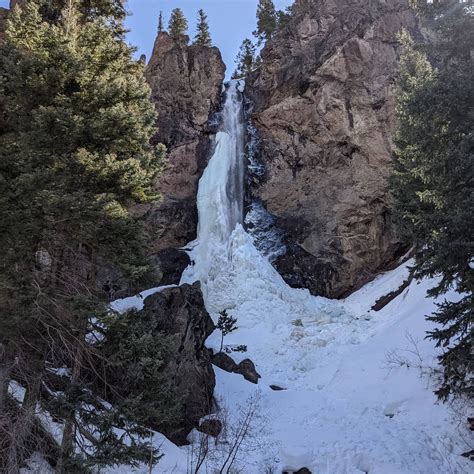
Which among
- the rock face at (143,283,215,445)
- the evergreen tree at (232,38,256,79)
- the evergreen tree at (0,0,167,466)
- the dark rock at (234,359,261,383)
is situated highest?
the evergreen tree at (232,38,256,79)

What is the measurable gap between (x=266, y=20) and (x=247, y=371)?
38529mm

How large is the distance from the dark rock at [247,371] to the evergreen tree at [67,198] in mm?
9328

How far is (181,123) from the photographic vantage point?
32500mm

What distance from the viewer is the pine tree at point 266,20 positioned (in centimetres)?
4488

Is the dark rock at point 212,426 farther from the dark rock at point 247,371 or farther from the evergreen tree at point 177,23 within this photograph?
the evergreen tree at point 177,23

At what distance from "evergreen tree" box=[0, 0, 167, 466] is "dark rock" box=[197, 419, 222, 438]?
12.7ft

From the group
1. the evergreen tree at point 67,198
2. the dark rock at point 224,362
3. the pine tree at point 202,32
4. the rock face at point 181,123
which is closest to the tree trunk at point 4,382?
the evergreen tree at point 67,198

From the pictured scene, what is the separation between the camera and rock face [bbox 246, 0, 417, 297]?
1070 inches

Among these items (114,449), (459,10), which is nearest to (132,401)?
(114,449)

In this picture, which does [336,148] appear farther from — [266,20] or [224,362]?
[266,20]

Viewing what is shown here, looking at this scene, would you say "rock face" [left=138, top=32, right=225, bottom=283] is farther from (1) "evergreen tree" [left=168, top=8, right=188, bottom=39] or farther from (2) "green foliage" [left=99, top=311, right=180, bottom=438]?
(2) "green foliage" [left=99, top=311, right=180, bottom=438]

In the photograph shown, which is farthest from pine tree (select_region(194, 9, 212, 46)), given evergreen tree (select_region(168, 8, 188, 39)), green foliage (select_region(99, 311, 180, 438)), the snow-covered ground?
green foliage (select_region(99, 311, 180, 438))

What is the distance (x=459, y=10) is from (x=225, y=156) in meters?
22.6

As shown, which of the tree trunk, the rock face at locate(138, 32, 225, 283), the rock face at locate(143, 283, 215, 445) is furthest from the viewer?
the rock face at locate(138, 32, 225, 283)
